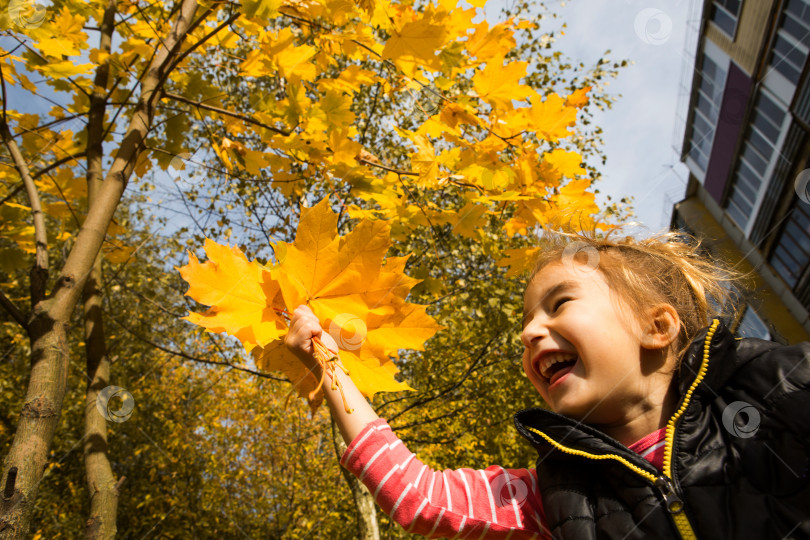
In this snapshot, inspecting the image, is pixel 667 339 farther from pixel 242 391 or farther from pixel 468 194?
pixel 242 391

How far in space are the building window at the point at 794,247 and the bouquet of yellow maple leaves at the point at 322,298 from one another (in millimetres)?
14656

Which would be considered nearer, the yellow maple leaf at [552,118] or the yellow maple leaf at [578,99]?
the yellow maple leaf at [552,118]

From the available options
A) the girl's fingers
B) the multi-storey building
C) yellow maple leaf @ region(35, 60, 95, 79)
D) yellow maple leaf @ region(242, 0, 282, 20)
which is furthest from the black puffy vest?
the multi-storey building

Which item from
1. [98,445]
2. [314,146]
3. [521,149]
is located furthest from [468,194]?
[98,445]

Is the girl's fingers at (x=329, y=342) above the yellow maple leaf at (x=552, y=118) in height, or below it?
below

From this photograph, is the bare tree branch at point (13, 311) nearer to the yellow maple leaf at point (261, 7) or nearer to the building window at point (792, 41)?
the yellow maple leaf at point (261, 7)

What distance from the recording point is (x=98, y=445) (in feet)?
5.19

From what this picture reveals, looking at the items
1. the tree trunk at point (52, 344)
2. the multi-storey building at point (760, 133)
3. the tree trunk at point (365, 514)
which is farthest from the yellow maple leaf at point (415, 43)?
the multi-storey building at point (760, 133)

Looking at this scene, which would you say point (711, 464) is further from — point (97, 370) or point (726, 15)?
point (726, 15)

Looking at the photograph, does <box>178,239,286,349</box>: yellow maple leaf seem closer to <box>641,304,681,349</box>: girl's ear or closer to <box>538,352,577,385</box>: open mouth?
<box>538,352,577,385</box>: open mouth

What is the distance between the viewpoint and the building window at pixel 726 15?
12.8 metres

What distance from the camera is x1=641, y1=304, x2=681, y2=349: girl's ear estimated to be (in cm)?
116

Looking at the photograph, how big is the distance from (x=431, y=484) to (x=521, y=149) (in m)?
1.19

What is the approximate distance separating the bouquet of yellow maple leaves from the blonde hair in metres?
0.54
